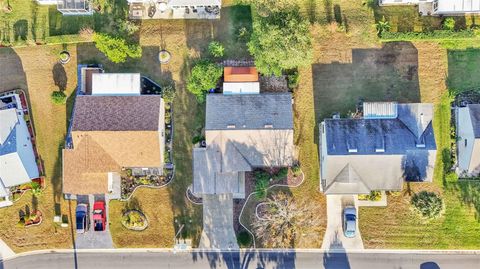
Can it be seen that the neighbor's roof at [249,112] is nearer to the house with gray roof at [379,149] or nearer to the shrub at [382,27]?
the house with gray roof at [379,149]

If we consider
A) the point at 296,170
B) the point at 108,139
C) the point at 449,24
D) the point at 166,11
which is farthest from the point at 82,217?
the point at 449,24

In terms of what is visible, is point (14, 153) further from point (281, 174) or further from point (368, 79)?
point (368, 79)

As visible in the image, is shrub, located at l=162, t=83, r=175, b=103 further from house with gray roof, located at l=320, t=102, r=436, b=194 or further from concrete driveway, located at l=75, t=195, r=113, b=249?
house with gray roof, located at l=320, t=102, r=436, b=194

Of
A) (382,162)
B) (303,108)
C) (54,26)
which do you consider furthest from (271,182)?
(54,26)

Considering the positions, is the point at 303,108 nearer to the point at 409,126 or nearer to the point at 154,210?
the point at 409,126

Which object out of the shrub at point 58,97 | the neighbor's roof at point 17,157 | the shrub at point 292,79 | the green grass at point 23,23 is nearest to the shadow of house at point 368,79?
the shrub at point 292,79

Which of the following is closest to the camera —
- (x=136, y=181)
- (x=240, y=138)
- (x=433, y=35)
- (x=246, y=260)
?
(x=240, y=138)
